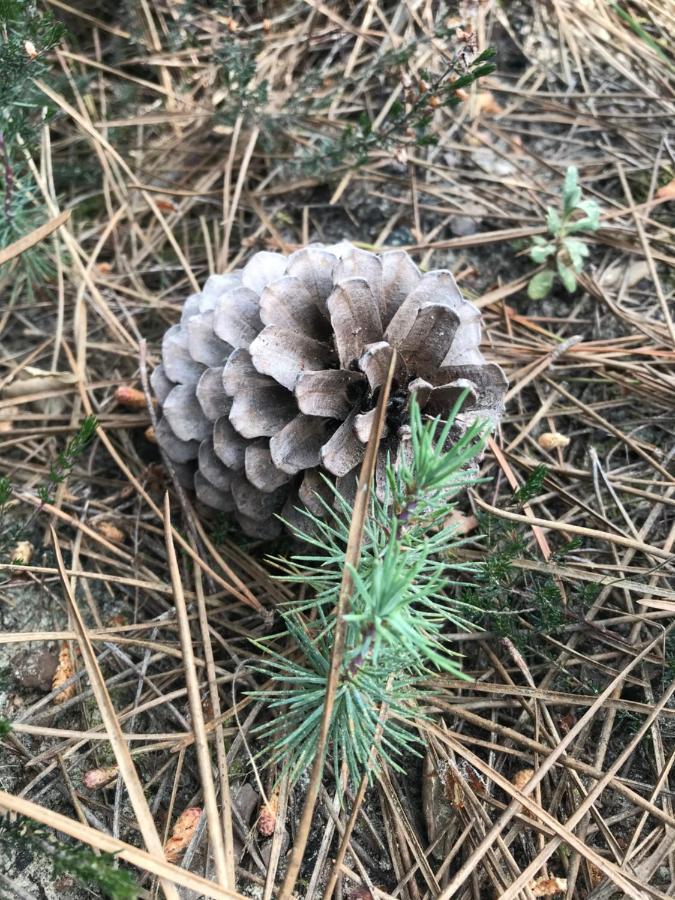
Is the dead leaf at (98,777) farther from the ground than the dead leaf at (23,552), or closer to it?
closer to it

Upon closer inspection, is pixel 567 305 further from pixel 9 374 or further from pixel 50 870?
pixel 50 870

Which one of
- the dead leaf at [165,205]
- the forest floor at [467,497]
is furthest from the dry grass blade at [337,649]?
the dead leaf at [165,205]

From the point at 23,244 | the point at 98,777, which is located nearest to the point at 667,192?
the point at 23,244

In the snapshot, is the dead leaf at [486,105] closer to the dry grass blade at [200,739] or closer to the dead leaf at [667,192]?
the dead leaf at [667,192]

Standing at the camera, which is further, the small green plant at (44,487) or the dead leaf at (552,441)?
the dead leaf at (552,441)

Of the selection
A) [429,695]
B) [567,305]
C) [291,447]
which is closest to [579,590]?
[429,695]

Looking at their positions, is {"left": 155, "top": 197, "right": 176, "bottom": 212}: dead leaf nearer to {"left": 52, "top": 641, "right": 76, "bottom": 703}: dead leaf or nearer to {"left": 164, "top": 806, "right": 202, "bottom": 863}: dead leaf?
{"left": 52, "top": 641, "right": 76, "bottom": 703}: dead leaf
